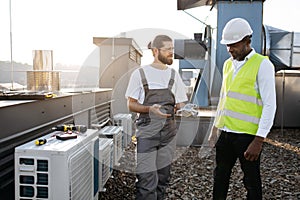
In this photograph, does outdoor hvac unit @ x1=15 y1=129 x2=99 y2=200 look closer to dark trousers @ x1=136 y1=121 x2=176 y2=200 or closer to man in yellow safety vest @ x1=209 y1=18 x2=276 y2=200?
dark trousers @ x1=136 y1=121 x2=176 y2=200

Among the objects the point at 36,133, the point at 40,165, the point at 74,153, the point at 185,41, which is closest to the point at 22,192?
the point at 40,165

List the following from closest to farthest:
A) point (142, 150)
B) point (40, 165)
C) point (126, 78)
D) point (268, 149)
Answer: point (40, 165)
point (142, 150)
point (268, 149)
point (126, 78)

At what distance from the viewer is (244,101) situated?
2303 mm

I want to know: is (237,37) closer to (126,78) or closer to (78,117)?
(78,117)

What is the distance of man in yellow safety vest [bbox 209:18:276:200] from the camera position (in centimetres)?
214

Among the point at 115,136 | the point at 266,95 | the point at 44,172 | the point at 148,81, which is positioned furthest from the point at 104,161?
the point at 266,95

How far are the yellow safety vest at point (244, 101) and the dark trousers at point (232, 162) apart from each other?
83 millimetres

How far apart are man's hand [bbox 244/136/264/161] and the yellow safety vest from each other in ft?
0.47

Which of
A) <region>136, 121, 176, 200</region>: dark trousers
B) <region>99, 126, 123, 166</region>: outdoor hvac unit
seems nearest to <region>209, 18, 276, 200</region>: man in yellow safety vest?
<region>136, 121, 176, 200</region>: dark trousers

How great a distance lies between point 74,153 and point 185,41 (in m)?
6.89

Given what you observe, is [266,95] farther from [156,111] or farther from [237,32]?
[156,111]

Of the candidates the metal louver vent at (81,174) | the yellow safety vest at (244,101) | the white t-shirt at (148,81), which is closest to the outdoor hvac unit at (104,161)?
the metal louver vent at (81,174)

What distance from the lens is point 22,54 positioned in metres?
3.24

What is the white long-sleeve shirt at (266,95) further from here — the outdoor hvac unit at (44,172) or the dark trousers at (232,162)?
the outdoor hvac unit at (44,172)
